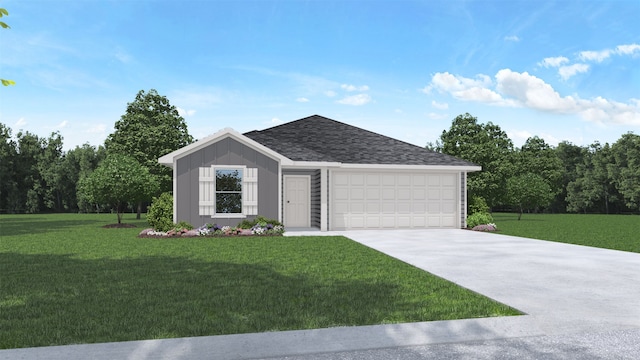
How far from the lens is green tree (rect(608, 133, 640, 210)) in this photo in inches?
1993

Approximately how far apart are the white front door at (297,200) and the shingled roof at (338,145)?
144 centimetres

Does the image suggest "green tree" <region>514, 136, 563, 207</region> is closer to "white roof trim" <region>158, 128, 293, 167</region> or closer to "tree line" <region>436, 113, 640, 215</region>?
"tree line" <region>436, 113, 640, 215</region>

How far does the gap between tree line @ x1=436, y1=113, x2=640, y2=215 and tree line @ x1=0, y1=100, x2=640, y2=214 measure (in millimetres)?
68

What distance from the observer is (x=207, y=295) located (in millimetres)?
6535

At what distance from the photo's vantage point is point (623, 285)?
7297 millimetres

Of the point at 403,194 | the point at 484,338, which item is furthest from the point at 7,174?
the point at 484,338

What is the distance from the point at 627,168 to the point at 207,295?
59.0m

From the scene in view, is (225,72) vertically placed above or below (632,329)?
above

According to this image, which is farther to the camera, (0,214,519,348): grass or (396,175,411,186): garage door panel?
(396,175,411,186): garage door panel

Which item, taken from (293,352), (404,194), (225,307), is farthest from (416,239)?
(293,352)

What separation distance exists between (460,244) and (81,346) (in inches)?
436

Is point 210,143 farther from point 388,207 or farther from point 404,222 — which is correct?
point 404,222

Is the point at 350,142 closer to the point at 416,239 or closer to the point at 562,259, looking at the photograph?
the point at 416,239

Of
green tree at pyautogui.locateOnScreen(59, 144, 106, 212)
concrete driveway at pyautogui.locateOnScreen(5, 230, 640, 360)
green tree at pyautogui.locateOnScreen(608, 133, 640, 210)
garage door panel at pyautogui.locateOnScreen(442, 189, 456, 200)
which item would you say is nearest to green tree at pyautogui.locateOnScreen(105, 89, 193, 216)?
garage door panel at pyautogui.locateOnScreen(442, 189, 456, 200)
